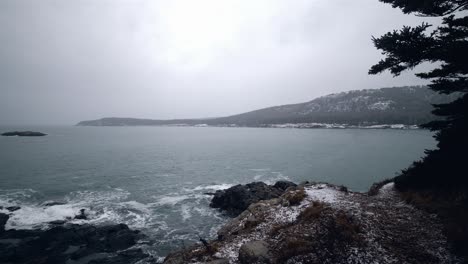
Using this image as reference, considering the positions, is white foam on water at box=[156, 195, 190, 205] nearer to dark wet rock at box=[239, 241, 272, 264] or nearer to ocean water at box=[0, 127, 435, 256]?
ocean water at box=[0, 127, 435, 256]

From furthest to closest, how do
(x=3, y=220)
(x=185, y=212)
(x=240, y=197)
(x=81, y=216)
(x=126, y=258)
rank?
(x=240, y=197) < (x=185, y=212) < (x=81, y=216) < (x=3, y=220) < (x=126, y=258)

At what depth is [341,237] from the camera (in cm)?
1088

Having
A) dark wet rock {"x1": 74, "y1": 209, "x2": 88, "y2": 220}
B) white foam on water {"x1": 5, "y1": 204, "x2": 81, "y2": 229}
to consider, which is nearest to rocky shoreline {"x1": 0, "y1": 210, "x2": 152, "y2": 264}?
white foam on water {"x1": 5, "y1": 204, "x2": 81, "y2": 229}

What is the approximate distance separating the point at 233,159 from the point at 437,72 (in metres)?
68.2

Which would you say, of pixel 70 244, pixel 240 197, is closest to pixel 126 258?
pixel 70 244

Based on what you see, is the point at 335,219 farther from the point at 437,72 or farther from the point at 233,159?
the point at 233,159

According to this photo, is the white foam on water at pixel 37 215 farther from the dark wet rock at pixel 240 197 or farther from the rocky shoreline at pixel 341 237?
the rocky shoreline at pixel 341 237

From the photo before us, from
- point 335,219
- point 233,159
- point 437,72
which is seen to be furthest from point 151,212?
point 233,159

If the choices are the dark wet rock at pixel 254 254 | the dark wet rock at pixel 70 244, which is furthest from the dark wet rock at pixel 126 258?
the dark wet rock at pixel 254 254

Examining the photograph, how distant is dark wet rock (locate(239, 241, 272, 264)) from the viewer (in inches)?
420

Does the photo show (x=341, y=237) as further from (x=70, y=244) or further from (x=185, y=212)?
(x=185, y=212)

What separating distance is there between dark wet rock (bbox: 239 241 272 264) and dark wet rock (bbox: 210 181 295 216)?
23409 millimetres

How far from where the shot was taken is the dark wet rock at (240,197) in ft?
116

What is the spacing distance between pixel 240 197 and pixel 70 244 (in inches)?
812
